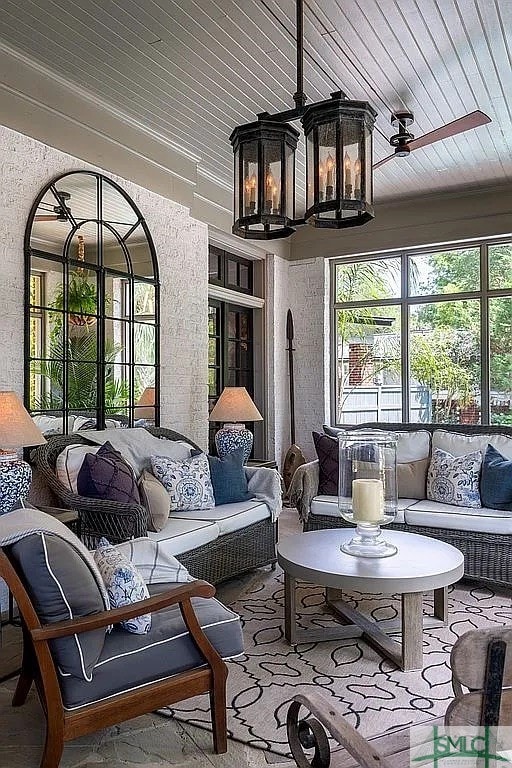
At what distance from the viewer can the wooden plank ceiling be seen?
3.31m

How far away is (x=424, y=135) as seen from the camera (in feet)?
13.5

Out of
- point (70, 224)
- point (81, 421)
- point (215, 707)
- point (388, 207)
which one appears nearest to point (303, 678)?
point (215, 707)

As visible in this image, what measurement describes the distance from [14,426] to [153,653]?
1.54m

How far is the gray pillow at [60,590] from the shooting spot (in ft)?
6.42

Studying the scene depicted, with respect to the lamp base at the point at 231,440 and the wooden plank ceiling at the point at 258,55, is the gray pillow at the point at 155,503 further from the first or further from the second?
the wooden plank ceiling at the point at 258,55

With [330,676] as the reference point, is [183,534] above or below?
above

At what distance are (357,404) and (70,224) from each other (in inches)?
162

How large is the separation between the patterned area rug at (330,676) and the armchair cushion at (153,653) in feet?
1.28

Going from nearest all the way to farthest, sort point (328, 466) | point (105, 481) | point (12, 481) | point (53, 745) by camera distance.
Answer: point (53, 745) < point (12, 481) < point (105, 481) < point (328, 466)

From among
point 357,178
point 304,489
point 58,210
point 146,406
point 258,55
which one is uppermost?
point 258,55

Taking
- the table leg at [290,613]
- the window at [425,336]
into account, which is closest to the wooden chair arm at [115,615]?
the table leg at [290,613]

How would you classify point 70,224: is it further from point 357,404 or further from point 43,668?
point 357,404

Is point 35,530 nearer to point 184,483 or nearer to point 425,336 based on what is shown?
point 184,483

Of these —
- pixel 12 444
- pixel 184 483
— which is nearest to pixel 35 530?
pixel 12 444
